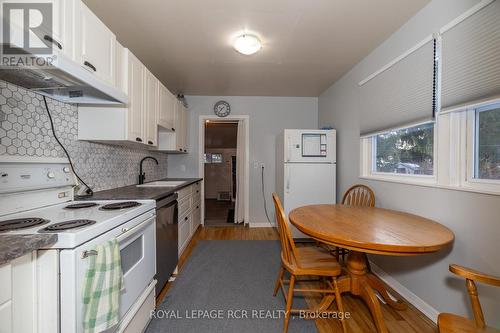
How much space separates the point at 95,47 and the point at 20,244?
1270 mm

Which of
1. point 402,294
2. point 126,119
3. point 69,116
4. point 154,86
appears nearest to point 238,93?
point 154,86

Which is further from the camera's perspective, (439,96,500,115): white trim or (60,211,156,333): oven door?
Result: (439,96,500,115): white trim

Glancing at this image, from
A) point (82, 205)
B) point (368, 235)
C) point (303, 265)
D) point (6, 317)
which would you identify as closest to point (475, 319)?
point (368, 235)

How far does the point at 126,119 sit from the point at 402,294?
2.81 meters

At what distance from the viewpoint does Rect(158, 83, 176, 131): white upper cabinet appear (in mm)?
2553

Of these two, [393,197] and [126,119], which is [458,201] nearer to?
[393,197]

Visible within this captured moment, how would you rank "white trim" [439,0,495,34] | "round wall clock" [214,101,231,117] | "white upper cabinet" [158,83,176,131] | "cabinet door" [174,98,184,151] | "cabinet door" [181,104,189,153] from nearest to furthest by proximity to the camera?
"white trim" [439,0,495,34] < "white upper cabinet" [158,83,176,131] < "cabinet door" [174,98,184,151] < "cabinet door" [181,104,189,153] < "round wall clock" [214,101,231,117]

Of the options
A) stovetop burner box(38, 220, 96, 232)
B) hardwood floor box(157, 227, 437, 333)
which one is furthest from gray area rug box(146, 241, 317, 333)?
stovetop burner box(38, 220, 96, 232)

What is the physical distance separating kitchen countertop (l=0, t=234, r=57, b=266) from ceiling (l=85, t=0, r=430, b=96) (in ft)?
5.56

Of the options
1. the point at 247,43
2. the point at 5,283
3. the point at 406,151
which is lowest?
the point at 5,283

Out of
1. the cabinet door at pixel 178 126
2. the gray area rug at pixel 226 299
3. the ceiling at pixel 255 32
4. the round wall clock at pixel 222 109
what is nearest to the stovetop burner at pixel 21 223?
the gray area rug at pixel 226 299

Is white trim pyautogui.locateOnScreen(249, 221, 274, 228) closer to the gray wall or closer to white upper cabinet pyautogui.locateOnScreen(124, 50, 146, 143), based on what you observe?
the gray wall

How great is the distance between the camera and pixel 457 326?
0.92 m

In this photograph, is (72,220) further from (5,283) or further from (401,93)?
(401,93)
